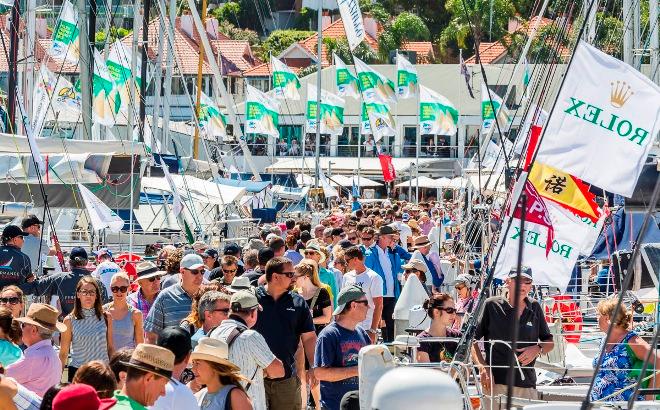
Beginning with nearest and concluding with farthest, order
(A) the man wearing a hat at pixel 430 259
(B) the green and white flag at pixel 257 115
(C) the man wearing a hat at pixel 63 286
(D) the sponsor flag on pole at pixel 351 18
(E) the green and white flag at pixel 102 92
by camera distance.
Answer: (C) the man wearing a hat at pixel 63 286, (A) the man wearing a hat at pixel 430 259, (E) the green and white flag at pixel 102 92, (D) the sponsor flag on pole at pixel 351 18, (B) the green and white flag at pixel 257 115

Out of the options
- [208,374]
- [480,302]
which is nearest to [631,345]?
[480,302]

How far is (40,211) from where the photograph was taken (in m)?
25.4

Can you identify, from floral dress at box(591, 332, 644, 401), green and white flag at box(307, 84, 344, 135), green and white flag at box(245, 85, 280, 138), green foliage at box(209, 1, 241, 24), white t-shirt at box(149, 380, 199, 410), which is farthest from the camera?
green foliage at box(209, 1, 241, 24)

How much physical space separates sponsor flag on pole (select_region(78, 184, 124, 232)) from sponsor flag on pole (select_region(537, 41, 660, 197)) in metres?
10.6

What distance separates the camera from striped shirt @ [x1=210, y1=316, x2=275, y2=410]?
8180 mm

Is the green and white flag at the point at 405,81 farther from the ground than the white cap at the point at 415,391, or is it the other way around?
the white cap at the point at 415,391

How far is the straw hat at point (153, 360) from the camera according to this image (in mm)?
6055

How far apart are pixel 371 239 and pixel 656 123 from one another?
771 cm

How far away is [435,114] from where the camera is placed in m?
48.6

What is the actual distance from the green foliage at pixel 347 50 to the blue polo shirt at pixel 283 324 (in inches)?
3087

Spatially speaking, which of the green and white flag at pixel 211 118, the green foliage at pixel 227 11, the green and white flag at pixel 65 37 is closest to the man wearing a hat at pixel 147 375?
the green and white flag at pixel 65 37

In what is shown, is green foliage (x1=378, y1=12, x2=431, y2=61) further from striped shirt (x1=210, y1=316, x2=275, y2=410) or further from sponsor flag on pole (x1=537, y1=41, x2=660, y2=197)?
striped shirt (x1=210, y1=316, x2=275, y2=410)

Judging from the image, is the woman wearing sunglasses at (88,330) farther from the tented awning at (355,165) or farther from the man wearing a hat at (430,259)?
the tented awning at (355,165)

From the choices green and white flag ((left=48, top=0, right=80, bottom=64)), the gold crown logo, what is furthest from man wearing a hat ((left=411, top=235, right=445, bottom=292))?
green and white flag ((left=48, top=0, right=80, bottom=64))
